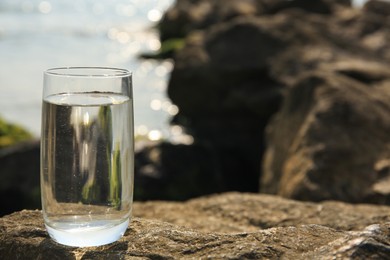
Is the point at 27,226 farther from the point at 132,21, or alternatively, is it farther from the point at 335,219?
the point at 132,21

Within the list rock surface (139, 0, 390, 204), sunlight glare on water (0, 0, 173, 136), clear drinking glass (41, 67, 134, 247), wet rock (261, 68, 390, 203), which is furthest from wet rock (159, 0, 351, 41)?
clear drinking glass (41, 67, 134, 247)

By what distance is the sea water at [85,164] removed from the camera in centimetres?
217

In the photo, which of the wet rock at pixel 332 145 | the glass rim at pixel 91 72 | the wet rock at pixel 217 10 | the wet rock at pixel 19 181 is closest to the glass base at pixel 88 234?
the glass rim at pixel 91 72

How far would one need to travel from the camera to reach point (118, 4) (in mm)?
53000

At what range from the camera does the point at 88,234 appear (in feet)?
7.14

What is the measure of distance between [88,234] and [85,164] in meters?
0.22

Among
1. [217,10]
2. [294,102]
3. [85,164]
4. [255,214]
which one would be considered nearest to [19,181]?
[294,102]

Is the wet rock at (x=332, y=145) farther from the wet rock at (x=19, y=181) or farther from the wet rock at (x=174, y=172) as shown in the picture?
the wet rock at (x=19, y=181)

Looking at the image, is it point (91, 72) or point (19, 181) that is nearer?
point (91, 72)

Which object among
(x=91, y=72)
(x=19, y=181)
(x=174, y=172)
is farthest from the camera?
(x=174, y=172)

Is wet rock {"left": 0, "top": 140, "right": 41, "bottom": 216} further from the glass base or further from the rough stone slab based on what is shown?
the glass base

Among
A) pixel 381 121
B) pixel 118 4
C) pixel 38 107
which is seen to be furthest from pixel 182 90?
pixel 118 4

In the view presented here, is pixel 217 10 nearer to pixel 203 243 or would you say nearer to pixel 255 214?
pixel 255 214

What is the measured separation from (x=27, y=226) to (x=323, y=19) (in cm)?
841
